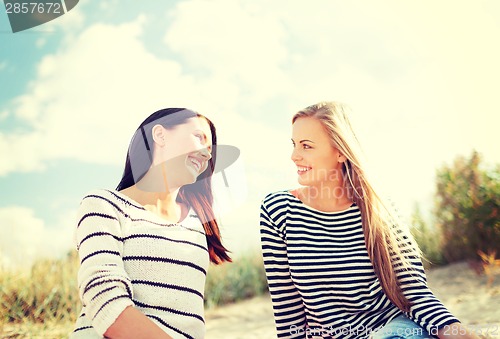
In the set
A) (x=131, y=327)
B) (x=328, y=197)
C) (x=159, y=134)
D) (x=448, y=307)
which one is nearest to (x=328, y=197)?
(x=328, y=197)

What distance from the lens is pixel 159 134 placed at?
2.39 meters

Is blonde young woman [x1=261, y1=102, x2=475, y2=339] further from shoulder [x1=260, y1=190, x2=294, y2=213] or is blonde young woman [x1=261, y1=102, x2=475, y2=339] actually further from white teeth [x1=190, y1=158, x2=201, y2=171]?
white teeth [x1=190, y1=158, x2=201, y2=171]

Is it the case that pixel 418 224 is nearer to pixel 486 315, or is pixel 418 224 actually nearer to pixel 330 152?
pixel 486 315

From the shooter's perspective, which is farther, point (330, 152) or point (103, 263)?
point (330, 152)

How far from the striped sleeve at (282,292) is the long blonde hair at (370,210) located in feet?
1.35

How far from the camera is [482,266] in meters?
5.66

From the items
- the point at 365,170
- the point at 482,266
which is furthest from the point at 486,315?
the point at 365,170

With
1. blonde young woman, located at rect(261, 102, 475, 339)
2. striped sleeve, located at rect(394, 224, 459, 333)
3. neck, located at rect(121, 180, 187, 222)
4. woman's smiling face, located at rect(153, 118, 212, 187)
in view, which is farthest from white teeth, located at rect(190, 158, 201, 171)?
striped sleeve, located at rect(394, 224, 459, 333)

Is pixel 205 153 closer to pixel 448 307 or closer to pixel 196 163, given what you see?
pixel 196 163

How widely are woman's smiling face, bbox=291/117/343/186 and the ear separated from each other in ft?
2.14

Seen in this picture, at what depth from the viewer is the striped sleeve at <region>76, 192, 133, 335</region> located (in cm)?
191

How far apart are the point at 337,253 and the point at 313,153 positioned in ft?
1.64

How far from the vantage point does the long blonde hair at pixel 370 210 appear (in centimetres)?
249

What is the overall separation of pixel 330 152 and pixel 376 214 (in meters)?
0.38
